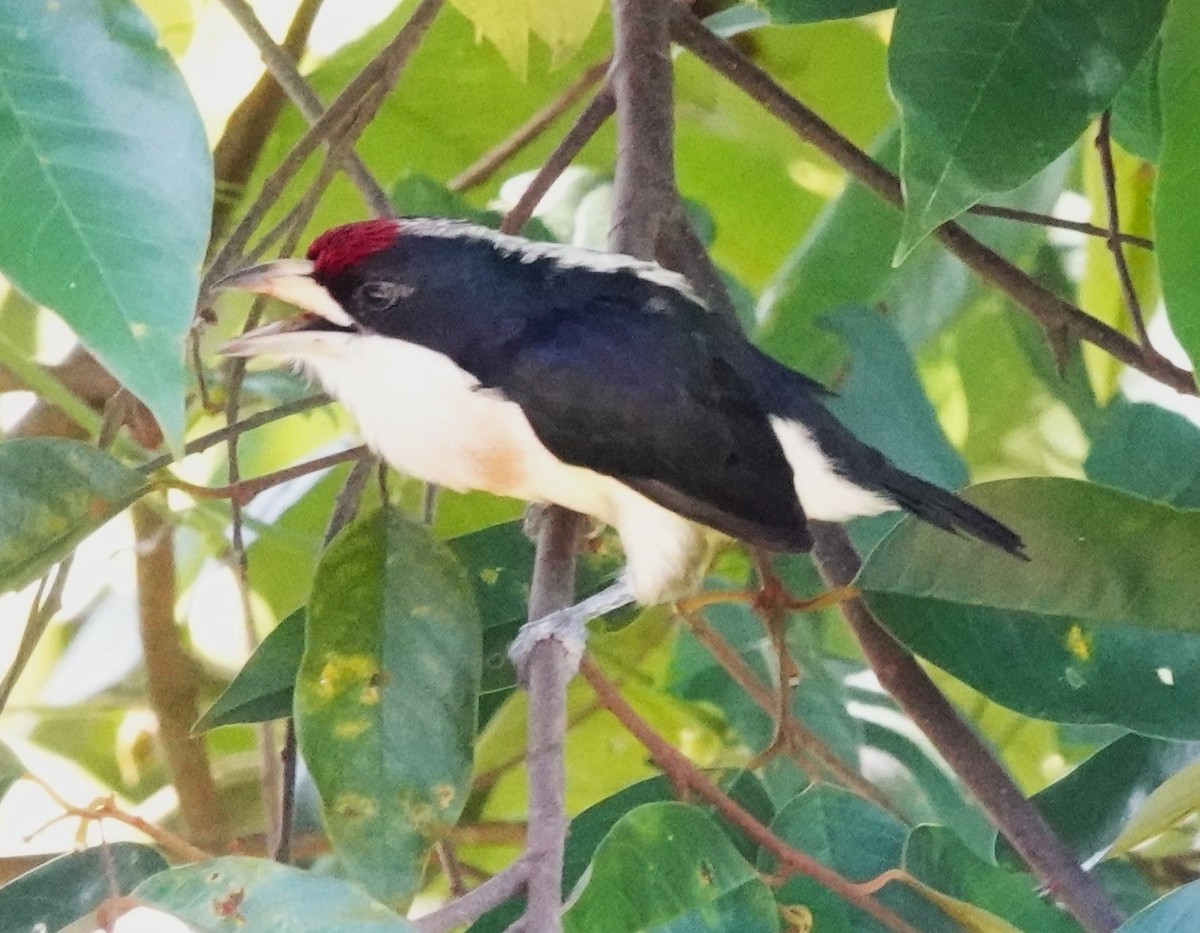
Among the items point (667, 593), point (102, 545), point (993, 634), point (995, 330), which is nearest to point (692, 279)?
point (667, 593)

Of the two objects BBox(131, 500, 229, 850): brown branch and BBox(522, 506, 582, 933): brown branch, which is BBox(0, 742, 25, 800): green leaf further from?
BBox(131, 500, 229, 850): brown branch

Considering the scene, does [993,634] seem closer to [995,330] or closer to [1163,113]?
[1163,113]

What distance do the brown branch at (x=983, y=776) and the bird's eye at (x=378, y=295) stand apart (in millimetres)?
303

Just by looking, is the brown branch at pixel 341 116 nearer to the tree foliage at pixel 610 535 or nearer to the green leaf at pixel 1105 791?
the tree foliage at pixel 610 535

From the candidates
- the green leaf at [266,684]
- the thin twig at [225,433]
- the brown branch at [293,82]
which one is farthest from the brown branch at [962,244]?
the green leaf at [266,684]

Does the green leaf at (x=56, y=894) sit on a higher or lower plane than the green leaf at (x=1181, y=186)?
lower

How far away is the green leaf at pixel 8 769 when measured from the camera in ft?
2.27

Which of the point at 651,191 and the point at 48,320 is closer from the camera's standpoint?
the point at 651,191

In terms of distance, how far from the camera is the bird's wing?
0.78 meters

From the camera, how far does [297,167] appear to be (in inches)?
32.5

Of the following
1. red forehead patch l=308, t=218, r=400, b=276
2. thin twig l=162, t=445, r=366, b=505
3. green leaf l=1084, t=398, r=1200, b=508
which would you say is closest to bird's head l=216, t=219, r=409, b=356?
red forehead patch l=308, t=218, r=400, b=276

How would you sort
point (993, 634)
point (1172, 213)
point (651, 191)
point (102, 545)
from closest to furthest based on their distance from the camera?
point (1172, 213), point (993, 634), point (651, 191), point (102, 545)

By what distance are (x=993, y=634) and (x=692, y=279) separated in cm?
32

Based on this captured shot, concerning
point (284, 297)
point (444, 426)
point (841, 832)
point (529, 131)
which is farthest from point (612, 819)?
point (529, 131)
